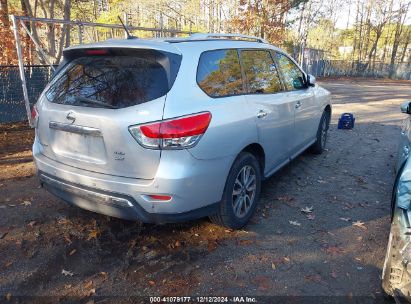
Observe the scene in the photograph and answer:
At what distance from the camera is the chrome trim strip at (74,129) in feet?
8.91

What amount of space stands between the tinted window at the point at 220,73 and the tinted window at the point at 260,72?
0.17 m

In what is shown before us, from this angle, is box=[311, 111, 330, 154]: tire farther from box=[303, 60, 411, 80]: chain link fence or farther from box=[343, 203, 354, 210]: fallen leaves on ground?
box=[303, 60, 411, 80]: chain link fence

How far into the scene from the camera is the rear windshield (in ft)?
8.86

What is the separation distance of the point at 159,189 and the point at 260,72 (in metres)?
2.00

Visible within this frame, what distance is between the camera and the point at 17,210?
13.1 ft

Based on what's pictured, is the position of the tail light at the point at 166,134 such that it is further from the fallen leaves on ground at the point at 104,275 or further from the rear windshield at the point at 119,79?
the fallen leaves on ground at the point at 104,275

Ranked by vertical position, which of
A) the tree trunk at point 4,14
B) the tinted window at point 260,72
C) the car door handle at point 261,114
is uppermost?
the tree trunk at point 4,14

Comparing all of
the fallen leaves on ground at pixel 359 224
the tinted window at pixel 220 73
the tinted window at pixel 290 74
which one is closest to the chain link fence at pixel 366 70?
the tinted window at pixel 290 74

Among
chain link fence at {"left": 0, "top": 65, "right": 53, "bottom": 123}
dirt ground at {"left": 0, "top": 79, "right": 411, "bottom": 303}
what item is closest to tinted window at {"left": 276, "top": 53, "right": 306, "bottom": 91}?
dirt ground at {"left": 0, "top": 79, "right": 411, "bottom": 303}

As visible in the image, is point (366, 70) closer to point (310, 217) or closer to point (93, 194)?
point (310, 217)

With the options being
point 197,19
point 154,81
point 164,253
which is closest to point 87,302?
point 164,253

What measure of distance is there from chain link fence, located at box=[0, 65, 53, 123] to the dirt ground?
12.1 ft

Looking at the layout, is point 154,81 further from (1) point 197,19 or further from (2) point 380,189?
(1) point 197,19

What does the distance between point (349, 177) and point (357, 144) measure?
2.28 metres
